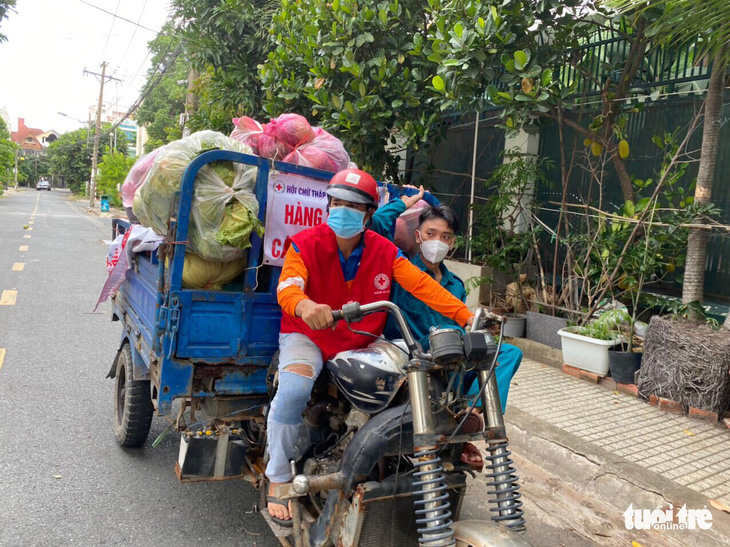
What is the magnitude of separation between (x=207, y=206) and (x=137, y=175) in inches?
31.4

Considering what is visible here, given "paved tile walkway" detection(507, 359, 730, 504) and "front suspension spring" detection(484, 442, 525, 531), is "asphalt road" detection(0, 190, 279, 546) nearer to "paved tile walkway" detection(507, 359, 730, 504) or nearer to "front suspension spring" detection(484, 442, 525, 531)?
"front suspension spring" detection(484, 442, 525, 531)

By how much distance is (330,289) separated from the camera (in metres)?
2.79

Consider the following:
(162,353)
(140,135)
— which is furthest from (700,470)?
(140,135)

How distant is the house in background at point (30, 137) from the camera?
4518 inches

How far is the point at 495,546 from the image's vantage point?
1.83 m

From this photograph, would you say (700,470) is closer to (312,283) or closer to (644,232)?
(644,232)

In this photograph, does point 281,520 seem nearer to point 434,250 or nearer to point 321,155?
point 434,250

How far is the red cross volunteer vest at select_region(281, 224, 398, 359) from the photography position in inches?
107

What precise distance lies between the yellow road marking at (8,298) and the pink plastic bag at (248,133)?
598cm

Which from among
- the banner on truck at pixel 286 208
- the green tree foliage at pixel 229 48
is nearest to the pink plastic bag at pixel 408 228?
the banner on truck at pixel 286 208

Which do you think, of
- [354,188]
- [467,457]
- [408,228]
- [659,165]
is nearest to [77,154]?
[659,165]

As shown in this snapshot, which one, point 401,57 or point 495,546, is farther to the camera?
point 401,57

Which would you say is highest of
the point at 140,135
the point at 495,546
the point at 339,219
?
the point at 140,135

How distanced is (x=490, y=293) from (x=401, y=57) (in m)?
3.13
